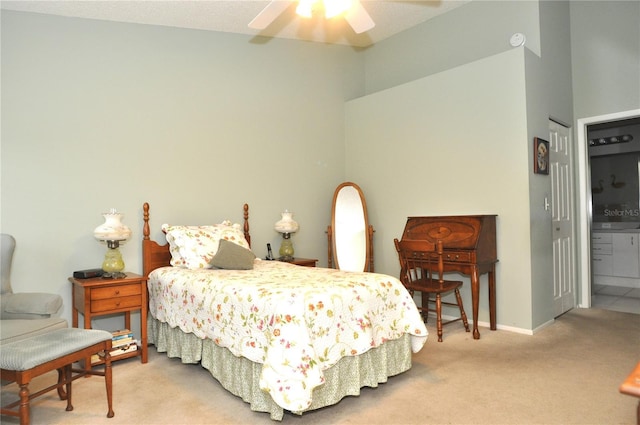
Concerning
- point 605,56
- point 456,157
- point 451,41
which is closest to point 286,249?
point 456,157

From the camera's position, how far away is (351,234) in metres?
4.87

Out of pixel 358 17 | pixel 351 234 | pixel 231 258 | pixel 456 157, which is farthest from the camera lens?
pixel 351 234

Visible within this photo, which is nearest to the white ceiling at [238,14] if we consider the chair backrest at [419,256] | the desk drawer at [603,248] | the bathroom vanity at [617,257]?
the chair backrest at [419,256]

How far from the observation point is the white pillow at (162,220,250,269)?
3.50 meters

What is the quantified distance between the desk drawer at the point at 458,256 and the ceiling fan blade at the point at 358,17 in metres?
2.04

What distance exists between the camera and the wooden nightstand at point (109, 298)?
117 inches

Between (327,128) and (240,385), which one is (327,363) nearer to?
(240,385)

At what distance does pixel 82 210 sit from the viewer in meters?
3.45

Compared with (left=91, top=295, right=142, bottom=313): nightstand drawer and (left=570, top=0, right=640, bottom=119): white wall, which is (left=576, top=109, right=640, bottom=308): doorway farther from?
(left=91, top=295, right=142, bottom=313): nightstand drawer

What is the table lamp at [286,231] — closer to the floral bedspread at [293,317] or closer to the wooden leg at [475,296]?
the floral bedspread at [293,317]

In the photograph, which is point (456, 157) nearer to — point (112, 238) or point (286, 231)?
point (286, 231)

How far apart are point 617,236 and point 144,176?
6149 millimetres

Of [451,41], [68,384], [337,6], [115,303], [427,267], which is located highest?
[451,41]

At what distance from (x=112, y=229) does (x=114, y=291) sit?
0.48 m
